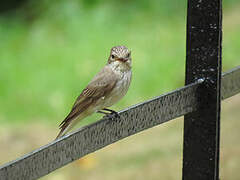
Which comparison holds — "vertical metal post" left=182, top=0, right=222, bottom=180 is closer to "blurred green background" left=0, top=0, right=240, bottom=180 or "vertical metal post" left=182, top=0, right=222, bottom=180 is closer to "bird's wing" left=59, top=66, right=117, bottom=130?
"bird's wing" left=59, top=66, right=117, bottom=130

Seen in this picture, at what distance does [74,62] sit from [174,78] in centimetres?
138

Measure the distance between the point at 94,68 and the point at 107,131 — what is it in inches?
199

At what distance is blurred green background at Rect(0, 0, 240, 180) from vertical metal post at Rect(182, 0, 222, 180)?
202 centimetres

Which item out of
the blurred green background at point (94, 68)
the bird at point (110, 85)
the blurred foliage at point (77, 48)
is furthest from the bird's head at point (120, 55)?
the blurred foliage at point (77, 48)

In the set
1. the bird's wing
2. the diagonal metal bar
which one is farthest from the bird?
the diagonal metal bar

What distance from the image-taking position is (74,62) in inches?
304

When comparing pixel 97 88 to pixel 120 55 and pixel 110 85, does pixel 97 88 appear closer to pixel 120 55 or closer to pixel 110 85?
pixel 110 85

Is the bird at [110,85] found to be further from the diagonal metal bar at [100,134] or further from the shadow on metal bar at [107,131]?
the diagonal metal bar at [100,134]

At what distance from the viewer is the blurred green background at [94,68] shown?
18.1ft

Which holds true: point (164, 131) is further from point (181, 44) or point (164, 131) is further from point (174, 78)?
point (181, 44)

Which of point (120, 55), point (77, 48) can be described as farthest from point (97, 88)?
point (77, 48)

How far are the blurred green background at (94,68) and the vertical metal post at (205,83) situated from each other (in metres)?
2.02

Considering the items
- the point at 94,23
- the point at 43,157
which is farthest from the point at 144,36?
the point at 43,157

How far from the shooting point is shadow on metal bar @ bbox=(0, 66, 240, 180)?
76.2 inches
